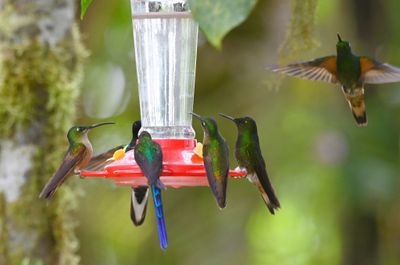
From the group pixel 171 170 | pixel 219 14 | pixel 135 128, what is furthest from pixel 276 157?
pixel 219 14

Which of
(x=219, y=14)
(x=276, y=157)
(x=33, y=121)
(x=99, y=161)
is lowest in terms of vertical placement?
(x=276, y=157)

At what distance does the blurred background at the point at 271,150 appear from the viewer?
6.34 m

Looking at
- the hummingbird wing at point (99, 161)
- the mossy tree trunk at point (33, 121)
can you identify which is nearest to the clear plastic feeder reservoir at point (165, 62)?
the hummingbird wing at point (99, 161)

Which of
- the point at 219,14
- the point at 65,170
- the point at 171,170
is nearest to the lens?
the point at 219,14

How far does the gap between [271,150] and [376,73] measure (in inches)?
158

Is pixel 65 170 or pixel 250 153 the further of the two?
pixel 250 153

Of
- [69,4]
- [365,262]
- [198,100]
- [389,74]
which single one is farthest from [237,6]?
[198,100]

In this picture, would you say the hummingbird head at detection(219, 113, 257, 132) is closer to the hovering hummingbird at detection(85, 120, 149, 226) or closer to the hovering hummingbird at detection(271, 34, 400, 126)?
the hovering hummingbird at detection(271, 34, 400, 126)

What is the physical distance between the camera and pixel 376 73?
2.98m

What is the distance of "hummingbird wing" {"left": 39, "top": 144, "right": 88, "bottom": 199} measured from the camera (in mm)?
2570

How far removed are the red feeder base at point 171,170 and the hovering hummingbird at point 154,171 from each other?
43 mm

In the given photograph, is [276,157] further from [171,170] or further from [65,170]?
[171,170]

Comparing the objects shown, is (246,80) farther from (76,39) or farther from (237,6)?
(237,6)

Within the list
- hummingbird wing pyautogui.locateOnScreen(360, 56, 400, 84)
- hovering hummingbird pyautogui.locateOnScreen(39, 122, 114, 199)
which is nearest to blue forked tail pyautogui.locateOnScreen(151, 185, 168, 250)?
hovering hummingbird pyautogui.locateOnScreen(39, 122, 114, 199)
